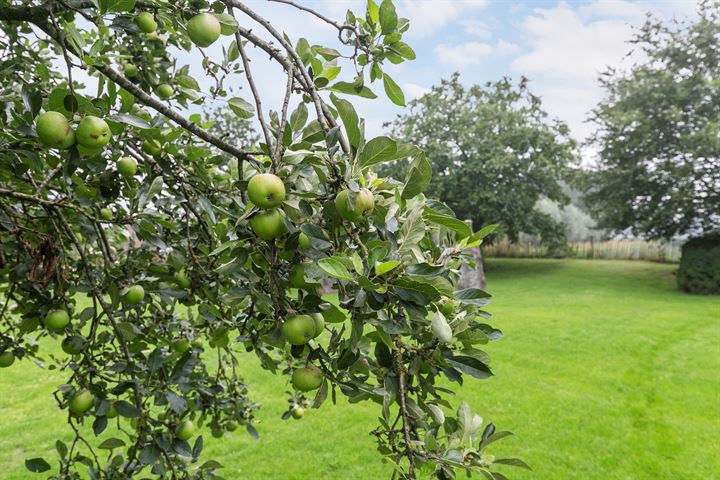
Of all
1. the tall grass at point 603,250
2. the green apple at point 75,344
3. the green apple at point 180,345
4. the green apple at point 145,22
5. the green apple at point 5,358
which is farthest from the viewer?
the tall grass at point 603,250

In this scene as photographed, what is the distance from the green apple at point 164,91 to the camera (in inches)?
101

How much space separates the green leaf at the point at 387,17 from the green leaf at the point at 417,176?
525 mm

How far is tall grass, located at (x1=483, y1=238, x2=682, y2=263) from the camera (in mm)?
26422

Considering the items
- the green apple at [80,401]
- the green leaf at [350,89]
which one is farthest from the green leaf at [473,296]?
the green apple at [80,401]

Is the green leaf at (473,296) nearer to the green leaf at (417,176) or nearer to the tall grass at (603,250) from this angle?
the green leaf at (417,176)

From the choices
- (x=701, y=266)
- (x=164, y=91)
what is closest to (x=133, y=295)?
(x=164, y=91)

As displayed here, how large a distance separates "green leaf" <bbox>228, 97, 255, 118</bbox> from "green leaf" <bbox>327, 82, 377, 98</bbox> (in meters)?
0.23

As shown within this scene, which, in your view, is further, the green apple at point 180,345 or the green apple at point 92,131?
the green apple at point 180,345

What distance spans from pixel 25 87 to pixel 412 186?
1.04 meters

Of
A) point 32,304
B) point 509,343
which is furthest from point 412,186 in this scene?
point 509,343

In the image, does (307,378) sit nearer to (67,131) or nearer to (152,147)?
(67,131)

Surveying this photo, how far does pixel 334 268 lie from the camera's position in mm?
969

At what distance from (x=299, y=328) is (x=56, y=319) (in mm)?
1402

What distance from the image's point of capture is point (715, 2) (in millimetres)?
19828
